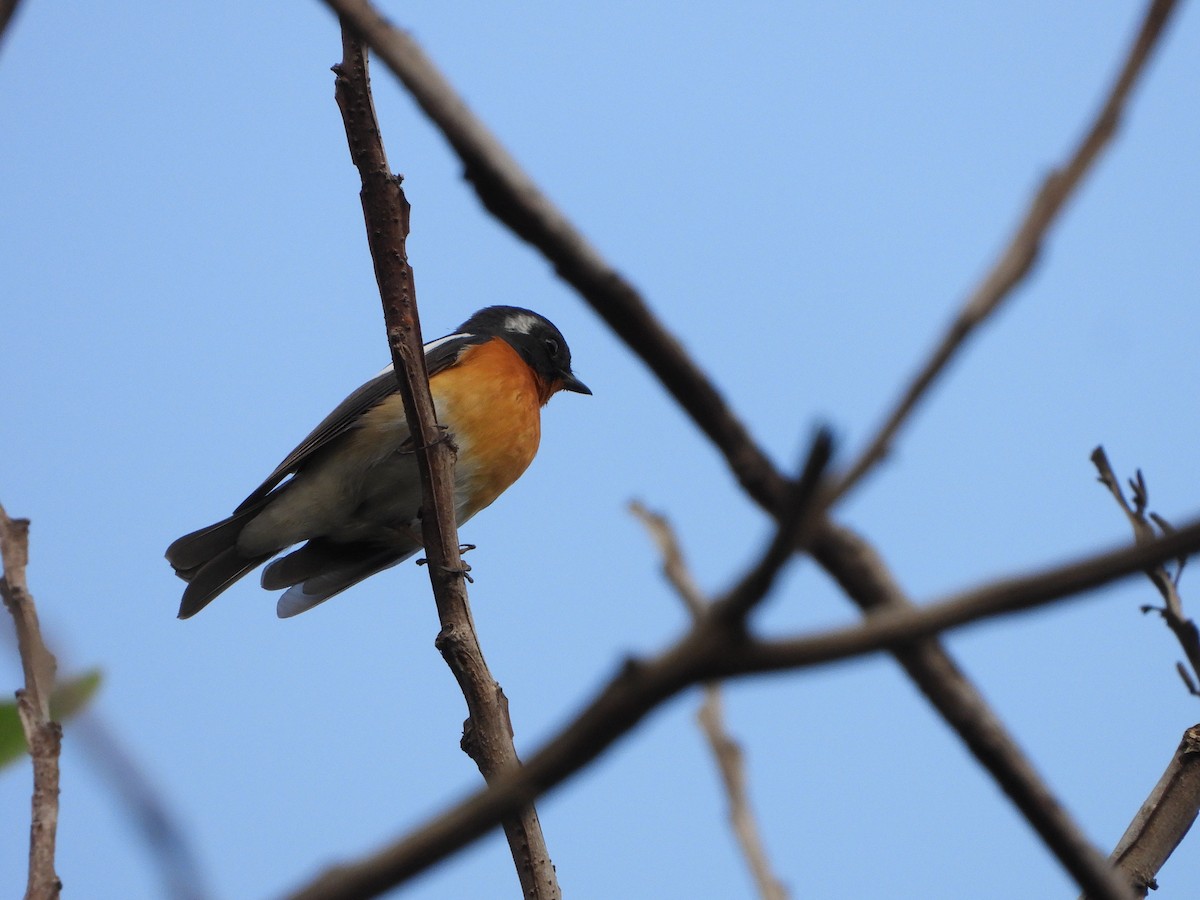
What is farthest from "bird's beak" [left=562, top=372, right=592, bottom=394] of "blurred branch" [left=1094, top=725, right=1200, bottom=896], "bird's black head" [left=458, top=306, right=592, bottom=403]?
"blurred branch" [left=1094, top=725, right=1200, bottom=896]

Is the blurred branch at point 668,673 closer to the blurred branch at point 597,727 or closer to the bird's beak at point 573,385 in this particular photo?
the blurred branch at point 597,727

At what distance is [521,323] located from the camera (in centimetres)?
781

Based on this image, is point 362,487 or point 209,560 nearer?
point 362,487

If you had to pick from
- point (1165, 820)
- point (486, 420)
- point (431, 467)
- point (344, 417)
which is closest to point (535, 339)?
point (486, 420)

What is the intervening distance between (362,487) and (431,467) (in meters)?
2.64

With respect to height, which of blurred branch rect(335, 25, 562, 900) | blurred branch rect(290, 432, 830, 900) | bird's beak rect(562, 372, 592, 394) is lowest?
blurred branch rect(290, 432, 830, 900)

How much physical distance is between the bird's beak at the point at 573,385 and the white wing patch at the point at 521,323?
369 mm

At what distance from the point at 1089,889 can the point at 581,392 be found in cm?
688

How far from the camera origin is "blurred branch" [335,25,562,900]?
3.20m

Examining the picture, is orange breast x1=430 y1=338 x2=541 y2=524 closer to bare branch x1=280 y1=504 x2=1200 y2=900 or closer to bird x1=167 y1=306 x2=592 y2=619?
bird x1=167 y1=306 x2=592 y2=619

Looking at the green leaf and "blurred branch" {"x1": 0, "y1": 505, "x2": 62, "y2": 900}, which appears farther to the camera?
the green leaf

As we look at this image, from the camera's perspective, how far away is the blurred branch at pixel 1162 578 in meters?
1.68

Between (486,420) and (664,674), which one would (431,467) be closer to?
(486,420)

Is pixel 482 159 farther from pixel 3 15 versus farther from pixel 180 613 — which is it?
pixel 180 613
